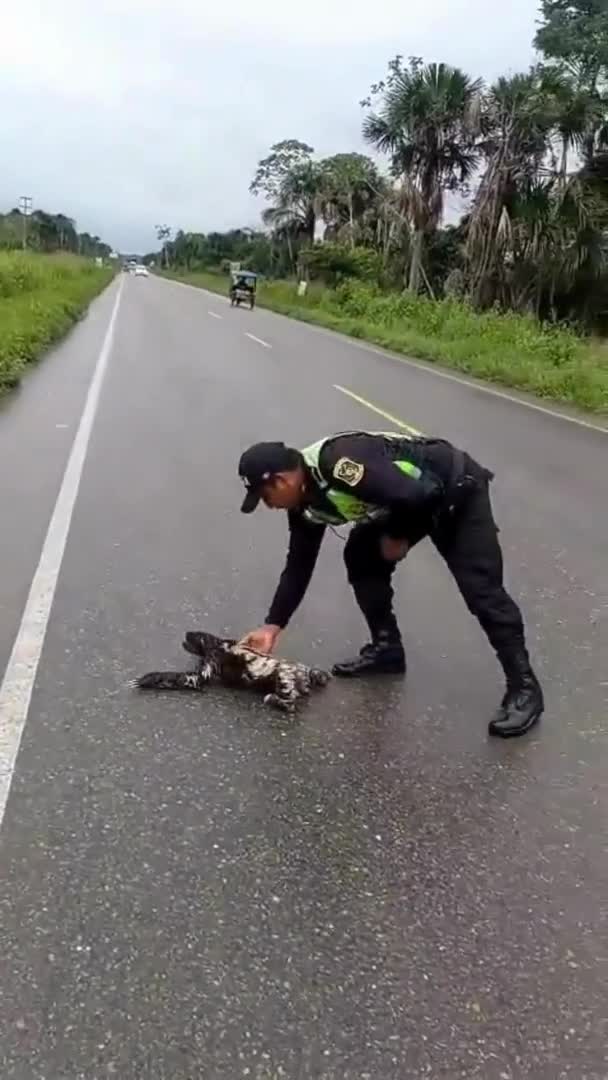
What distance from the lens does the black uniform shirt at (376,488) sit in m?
3.56

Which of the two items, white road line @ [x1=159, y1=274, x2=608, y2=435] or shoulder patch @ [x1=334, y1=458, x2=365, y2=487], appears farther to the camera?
white road line @ [x1=159, y1=274, x2=608, y2=435]

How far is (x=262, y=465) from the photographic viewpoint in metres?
3.56

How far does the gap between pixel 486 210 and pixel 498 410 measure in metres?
16.0

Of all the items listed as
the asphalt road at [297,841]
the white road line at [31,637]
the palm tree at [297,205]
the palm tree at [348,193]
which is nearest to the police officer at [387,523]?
the asphalt road at [297,841]

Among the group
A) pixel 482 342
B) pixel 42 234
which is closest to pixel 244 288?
pixel 482 342

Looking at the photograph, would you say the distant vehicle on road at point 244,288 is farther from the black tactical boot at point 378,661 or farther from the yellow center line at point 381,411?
the black tactical boot at point 378,661

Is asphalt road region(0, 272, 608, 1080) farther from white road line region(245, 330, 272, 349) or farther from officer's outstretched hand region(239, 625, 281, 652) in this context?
white road line region(245, 330, 272, 349)

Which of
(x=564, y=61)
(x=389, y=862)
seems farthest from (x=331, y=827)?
(x=564, y=61)

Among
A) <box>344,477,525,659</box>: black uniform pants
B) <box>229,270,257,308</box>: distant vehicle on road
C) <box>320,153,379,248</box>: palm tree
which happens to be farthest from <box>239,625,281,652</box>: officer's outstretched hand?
<box>320,153,379,248</box>: palm tree

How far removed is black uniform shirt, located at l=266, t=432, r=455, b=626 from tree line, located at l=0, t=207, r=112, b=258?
2272 inches

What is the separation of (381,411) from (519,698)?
8.86 metres

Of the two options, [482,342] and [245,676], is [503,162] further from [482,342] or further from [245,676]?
[245,676]

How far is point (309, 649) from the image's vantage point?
4.76 metres

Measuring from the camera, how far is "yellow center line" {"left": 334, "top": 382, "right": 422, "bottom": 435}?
1120cm
